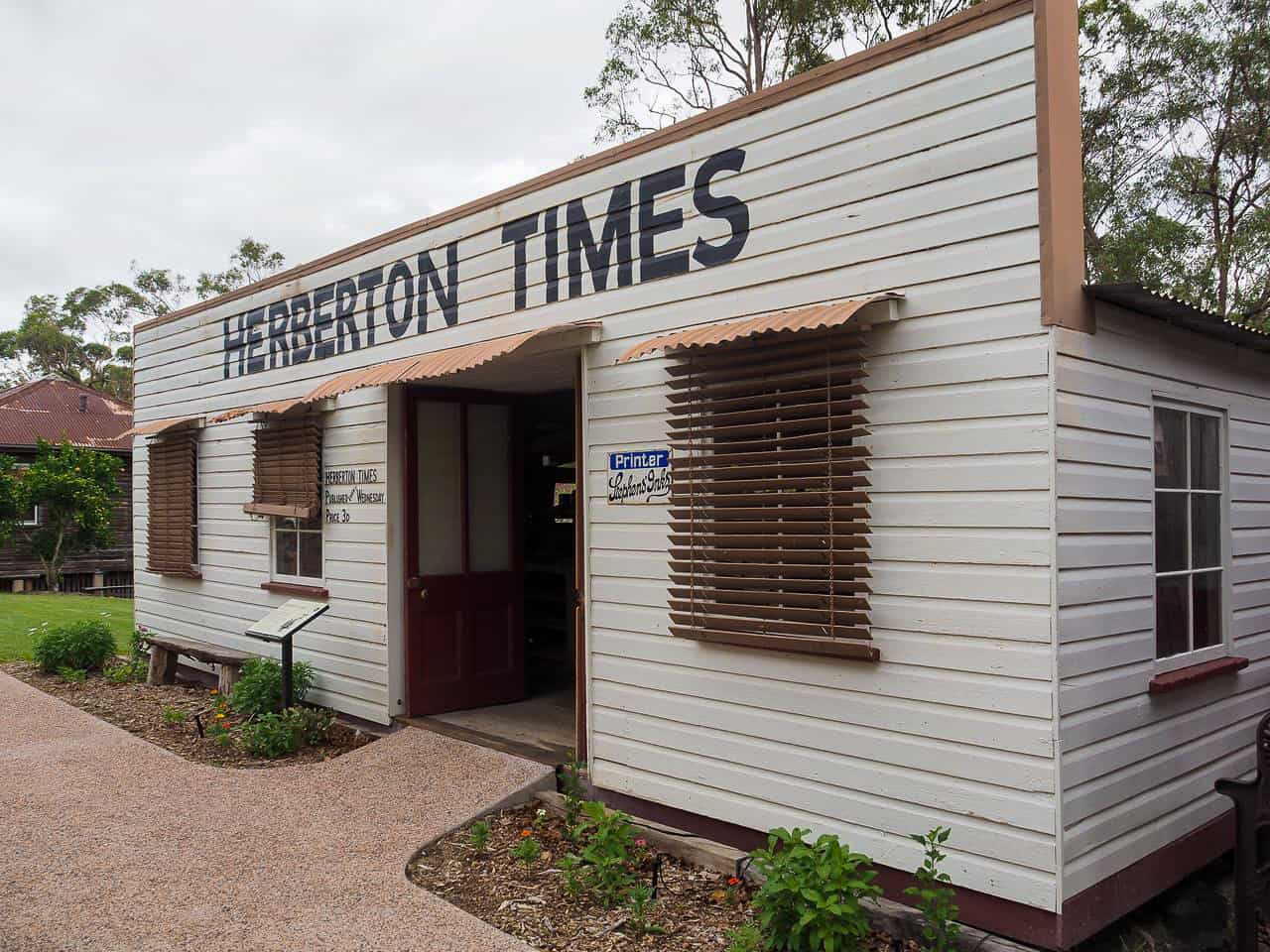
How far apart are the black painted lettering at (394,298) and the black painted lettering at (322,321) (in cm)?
83

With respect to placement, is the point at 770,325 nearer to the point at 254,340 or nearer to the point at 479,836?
the point at 479,836

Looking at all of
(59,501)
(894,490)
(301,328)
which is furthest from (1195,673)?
(59,501)

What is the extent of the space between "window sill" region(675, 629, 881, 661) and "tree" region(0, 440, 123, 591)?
759 inches

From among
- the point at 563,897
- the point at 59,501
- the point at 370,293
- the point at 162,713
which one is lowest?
the point at 162,713

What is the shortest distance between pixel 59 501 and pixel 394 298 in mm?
16813

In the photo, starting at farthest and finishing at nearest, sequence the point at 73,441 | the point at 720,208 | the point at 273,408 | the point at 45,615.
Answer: the point at 73,441 → the point at 45,615 → the point at 273,408 → the point at 720,208

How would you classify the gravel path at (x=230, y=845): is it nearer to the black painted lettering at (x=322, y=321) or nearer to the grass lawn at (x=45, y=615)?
the black painted lettering at (x=322, y=321)

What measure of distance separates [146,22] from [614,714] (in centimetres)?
905

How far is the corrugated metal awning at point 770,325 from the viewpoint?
12.7 feet

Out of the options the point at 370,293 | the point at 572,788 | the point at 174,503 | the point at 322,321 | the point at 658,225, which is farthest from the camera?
the point at 174,503

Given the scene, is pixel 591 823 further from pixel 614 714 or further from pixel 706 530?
pixel 706 530

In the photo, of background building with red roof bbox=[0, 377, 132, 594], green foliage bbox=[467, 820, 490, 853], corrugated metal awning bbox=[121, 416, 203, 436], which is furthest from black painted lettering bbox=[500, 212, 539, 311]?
background building with red roof bbox=[0, 377, 132, 594]

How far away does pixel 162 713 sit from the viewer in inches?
317

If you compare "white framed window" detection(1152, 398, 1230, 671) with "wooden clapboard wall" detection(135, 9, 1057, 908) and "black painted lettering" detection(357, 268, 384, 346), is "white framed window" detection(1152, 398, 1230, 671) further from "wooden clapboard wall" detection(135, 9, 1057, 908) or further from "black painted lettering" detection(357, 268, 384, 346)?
"black painted lettering" detection(357, 268, 384, 346)
